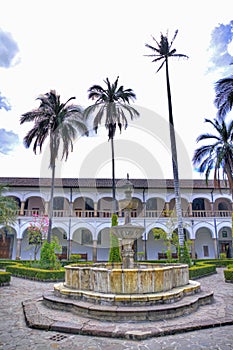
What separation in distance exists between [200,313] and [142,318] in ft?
4.92

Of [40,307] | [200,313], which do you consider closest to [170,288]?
[200,313]

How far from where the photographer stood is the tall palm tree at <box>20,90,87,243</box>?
20312 mm

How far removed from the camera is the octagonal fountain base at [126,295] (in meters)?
5.83

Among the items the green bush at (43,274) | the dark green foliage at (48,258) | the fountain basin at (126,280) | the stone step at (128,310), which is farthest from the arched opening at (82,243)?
the stone step at (128,310)

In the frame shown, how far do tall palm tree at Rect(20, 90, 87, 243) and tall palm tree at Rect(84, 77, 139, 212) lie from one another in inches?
59.4

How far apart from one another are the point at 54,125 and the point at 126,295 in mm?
16175

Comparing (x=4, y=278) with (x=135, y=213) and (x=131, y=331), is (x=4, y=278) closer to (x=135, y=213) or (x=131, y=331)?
(x=131, y=331)

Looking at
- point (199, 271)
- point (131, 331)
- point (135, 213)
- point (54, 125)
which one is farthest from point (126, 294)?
point (135, 213)

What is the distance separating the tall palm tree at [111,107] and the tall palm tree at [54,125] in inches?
59.4

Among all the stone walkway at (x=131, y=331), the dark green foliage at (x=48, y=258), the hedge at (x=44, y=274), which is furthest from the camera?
the dark green foliage at (x=48, y=258)

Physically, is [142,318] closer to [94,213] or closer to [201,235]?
[94,213]

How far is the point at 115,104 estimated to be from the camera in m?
22.8

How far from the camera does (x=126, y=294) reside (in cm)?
656

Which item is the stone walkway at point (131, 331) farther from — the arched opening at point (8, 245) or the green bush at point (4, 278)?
the arched opening at point (8, 245)
